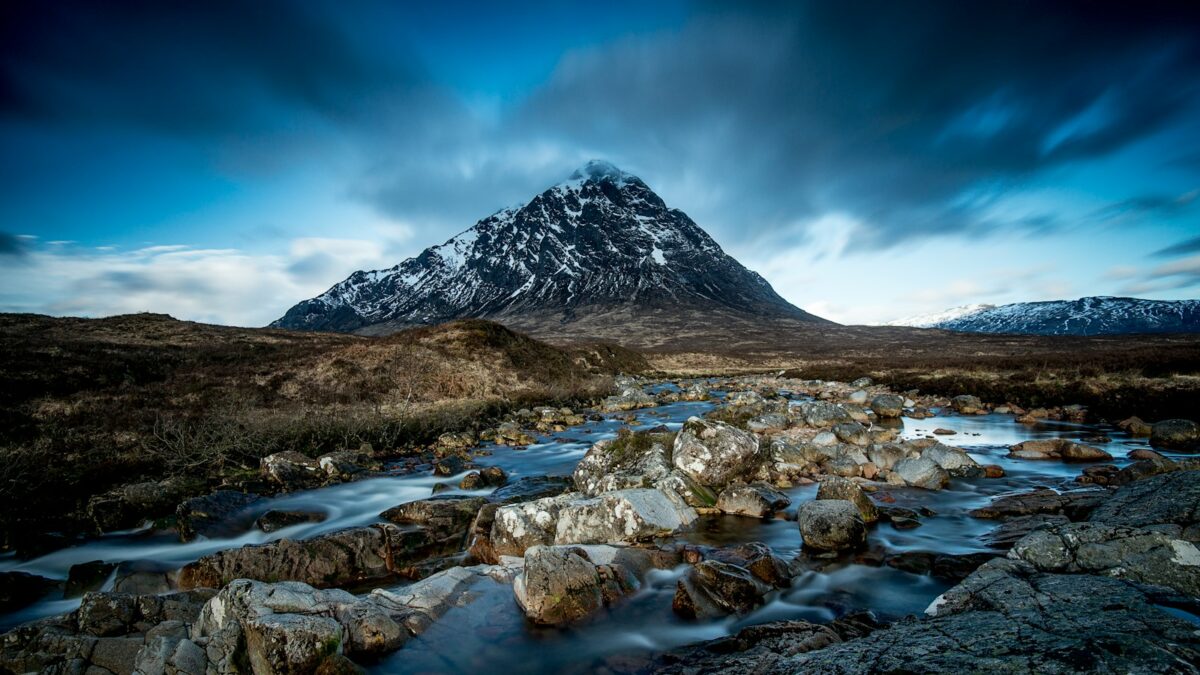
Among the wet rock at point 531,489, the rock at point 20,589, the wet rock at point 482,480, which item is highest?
the wet rock at point 482,480

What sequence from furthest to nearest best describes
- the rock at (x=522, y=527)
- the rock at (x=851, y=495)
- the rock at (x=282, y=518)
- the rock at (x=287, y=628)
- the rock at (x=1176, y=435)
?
the rock at (x=1176, y=435) → the rock at (x=282, y=518) → the rock at (x=851, y=495) → the rock at (x=522, y=527) → the rock at (x=287, y=628)

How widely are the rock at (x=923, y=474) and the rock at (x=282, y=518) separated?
1564 centimetres

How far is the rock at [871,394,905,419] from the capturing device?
2553cm

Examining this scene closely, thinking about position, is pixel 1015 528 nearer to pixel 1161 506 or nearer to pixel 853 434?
pixel 1161 506

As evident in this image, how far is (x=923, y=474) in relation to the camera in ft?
44.5

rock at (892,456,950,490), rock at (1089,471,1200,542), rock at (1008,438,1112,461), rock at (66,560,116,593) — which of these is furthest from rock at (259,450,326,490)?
rock at (1008,438,1112,461)

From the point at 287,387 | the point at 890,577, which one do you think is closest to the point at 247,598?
the point at 890,577

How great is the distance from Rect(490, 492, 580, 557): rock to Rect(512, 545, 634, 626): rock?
154 cm

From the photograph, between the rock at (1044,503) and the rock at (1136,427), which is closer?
the rock at (1044,503)

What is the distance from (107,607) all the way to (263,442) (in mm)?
11674

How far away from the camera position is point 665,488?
12219mm

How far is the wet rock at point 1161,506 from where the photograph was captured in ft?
22.9

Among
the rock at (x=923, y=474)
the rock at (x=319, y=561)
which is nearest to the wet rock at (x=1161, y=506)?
the rock at (x=923, y=474)

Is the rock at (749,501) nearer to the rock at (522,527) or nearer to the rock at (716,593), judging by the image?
the rock at (716,593)
